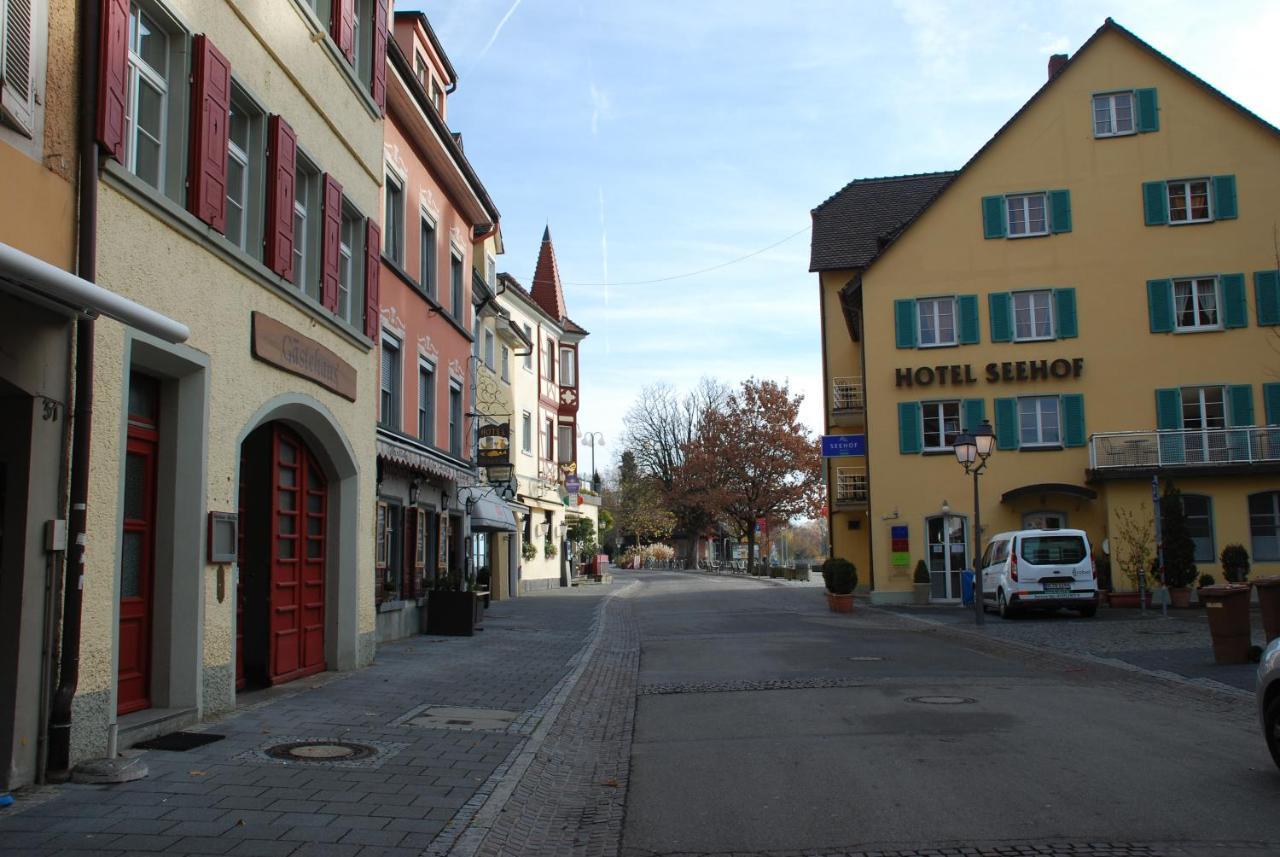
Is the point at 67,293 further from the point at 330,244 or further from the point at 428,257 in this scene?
the point at 428,257

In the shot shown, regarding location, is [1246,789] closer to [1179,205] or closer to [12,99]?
[12,99]

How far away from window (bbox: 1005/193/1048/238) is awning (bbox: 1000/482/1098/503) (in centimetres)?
743

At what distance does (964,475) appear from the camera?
3247 cm

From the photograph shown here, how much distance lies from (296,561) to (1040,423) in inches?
996

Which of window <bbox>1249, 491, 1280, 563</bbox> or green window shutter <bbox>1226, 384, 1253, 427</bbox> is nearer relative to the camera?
window <bbox>1249, 491, 1280, 563</bbox>

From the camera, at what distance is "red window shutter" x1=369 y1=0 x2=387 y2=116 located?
591 inches

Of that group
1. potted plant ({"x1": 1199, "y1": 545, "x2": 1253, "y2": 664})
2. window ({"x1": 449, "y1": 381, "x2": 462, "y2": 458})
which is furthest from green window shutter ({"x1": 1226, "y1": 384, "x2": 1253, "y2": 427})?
window ({"x1": 449, "y1": 381, "x2": 462, "y2": 458})

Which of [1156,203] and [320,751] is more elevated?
[1156,203]

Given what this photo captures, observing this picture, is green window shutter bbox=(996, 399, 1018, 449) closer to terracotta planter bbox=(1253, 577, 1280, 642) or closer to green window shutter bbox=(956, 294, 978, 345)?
green window shutter bbox=(956, 294, 978, 345)

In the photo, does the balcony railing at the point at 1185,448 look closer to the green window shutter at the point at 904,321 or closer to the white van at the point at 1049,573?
the green window shutter at the point at 904,321

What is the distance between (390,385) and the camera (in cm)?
1909

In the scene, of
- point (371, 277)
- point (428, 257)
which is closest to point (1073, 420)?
point (428, 257)

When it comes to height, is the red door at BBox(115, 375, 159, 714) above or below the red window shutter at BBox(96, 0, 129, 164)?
below

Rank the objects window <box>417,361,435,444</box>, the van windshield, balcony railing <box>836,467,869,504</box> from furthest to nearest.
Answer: balcony railing <box>836,467,869,504</box> → the van windshield → window <box>417,361,435,444</box>
